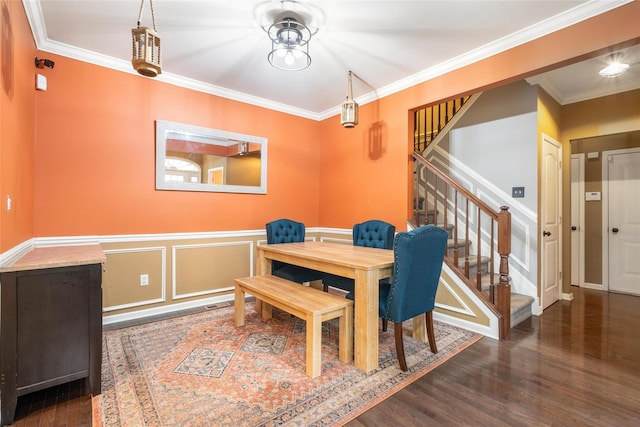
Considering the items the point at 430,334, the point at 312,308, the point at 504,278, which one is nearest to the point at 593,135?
the point at 504,278

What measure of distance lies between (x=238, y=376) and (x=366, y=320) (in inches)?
38.3

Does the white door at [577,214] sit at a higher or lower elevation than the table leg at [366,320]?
higher

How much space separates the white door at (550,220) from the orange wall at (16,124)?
4.76 m

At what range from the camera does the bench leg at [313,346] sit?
2080mm

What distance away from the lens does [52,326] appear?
1.81 meters

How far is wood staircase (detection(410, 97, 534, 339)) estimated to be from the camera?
2.78m

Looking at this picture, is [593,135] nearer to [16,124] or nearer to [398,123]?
[398,123]

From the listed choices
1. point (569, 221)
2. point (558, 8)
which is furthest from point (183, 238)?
point (569, 221)

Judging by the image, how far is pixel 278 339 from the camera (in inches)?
107

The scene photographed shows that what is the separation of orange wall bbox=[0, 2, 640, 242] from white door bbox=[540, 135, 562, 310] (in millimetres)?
1566

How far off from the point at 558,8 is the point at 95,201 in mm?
4348

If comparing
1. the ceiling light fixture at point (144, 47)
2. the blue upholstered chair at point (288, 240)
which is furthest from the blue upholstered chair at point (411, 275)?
the ceiling light fixture at point (144, 47)

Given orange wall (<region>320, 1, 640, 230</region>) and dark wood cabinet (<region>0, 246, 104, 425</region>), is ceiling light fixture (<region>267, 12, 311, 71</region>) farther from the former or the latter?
dark wood cabinet (<region>0, 246, 104, 425</region>)

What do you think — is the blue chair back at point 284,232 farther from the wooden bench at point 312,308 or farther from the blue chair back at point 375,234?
the wooden bench at point 312,308
